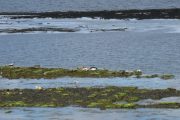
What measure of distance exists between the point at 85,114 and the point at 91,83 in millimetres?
10033

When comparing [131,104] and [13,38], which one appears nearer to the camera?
[131,104]

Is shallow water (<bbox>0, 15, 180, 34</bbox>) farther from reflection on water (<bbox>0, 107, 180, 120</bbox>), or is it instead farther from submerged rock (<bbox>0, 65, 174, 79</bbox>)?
reflection on water (<bbox>0, 107, 180, 120</bbox>)

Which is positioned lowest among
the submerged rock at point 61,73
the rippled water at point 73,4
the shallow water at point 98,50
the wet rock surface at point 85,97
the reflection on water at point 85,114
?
the rippled water at point 73,4

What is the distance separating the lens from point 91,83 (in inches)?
1555

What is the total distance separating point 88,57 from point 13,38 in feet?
76.6

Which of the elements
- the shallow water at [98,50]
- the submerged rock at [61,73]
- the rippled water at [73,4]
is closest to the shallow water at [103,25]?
the shallow water at [98,50]

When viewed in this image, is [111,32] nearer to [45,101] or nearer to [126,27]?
[126,27]

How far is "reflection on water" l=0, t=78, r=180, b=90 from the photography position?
38.0 metres

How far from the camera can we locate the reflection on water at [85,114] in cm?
2842

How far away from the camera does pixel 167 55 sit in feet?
182

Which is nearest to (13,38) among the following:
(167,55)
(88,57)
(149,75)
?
(88,57)

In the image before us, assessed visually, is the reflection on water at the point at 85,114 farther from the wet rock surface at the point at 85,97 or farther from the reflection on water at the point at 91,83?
the reflection on water at the point at 91,83

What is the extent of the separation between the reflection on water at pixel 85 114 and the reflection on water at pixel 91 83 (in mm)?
7130

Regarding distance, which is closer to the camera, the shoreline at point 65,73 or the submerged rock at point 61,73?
the shoreline at point 65,73
